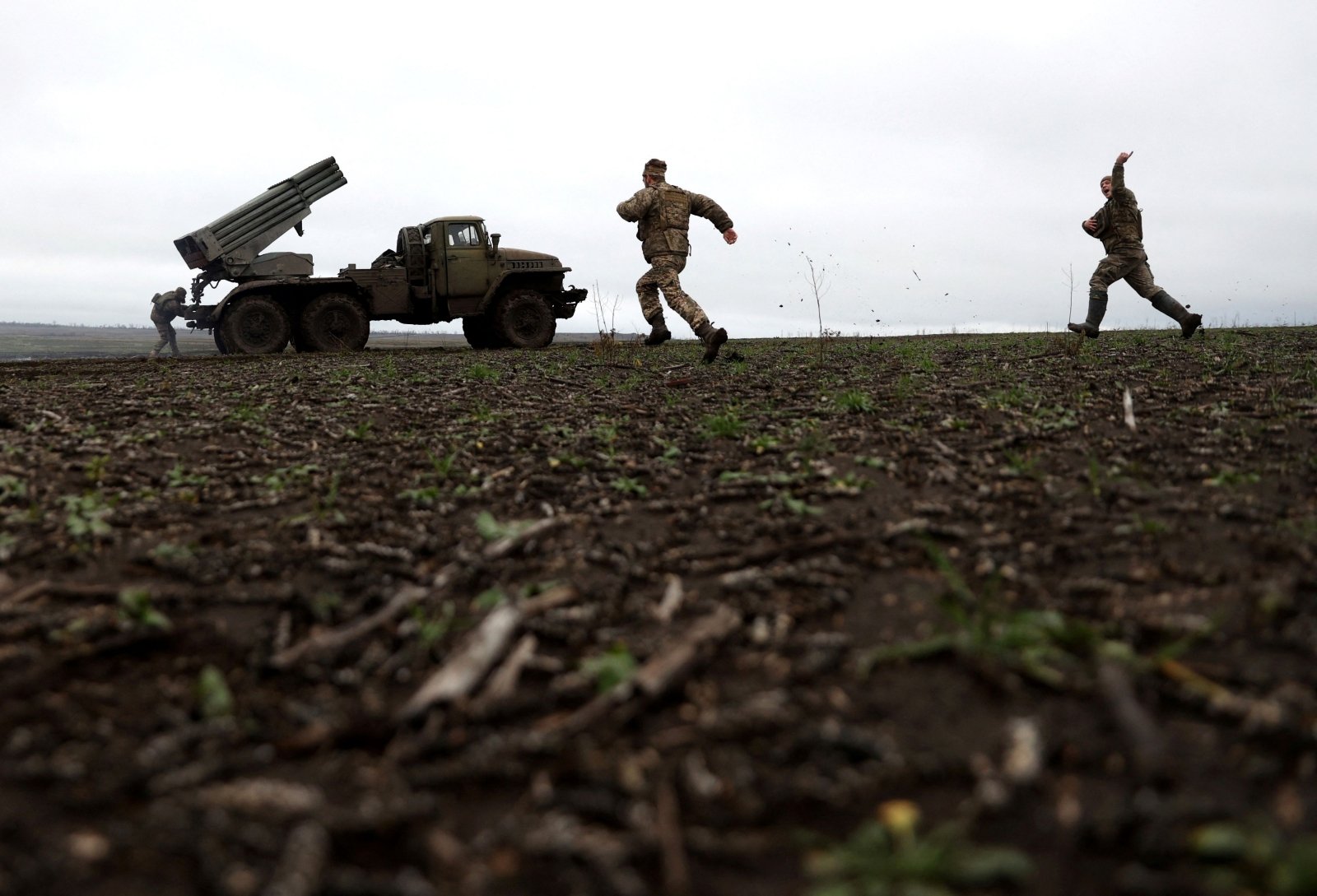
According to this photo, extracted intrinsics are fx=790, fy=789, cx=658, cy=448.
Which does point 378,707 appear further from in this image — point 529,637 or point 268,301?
point 268,301

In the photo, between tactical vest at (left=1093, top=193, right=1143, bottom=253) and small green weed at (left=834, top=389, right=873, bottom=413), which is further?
tactical vest at (left=1093, top=193, right=1143, bottom=253)

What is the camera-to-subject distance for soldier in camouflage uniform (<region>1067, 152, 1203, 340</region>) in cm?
1327

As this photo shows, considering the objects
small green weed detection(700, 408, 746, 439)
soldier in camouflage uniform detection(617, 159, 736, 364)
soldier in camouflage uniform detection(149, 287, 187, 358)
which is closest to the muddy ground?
small green weed detection(700, 408, 746, 439)

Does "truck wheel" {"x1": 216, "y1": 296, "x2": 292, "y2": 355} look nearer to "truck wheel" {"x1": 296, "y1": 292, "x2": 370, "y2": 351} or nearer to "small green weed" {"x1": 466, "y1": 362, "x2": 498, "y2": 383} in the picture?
"truck wheel" {"x1": 296, "y1": 292, "x2": 370, "y2": 351}

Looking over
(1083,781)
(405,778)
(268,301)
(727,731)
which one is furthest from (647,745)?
(268,301)

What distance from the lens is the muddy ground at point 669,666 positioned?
187 centimetres

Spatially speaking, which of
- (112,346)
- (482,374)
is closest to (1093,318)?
(482,374)

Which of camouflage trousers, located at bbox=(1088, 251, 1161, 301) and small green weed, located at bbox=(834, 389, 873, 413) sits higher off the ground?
camouflage trousers, located at bbox=(1088, 251, 1161, 301)

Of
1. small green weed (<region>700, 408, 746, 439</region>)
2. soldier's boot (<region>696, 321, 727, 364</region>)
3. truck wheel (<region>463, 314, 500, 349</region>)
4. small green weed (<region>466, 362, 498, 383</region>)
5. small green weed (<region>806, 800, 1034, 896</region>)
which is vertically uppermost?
truck wheel (<region>463, 314, 500, 349</region>)

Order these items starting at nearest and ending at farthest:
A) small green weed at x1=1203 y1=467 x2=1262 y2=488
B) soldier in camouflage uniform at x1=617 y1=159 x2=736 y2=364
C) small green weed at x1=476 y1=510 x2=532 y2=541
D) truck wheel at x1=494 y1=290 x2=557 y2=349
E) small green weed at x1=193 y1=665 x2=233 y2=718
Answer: small green weed at x1=193 y1=665 x2=233 y2=718
small green weed at x1=476 y1=510 x2=532 y2=541
small green weed at x1=1203 y1=467 x2=1262 y2=488
soldier in camouflage uniform at x1=617 y1=159 x2=736 y2=364
truck wheel at x1=494 y1=290 x2=557 y2=349

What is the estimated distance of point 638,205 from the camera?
41.6 feet

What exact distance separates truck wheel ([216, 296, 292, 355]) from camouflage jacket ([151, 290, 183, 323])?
6.89 metres

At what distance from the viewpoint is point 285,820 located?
2.00 meters

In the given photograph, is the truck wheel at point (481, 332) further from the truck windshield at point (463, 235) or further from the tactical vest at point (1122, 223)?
the tactical vest at point (1122, 223)
